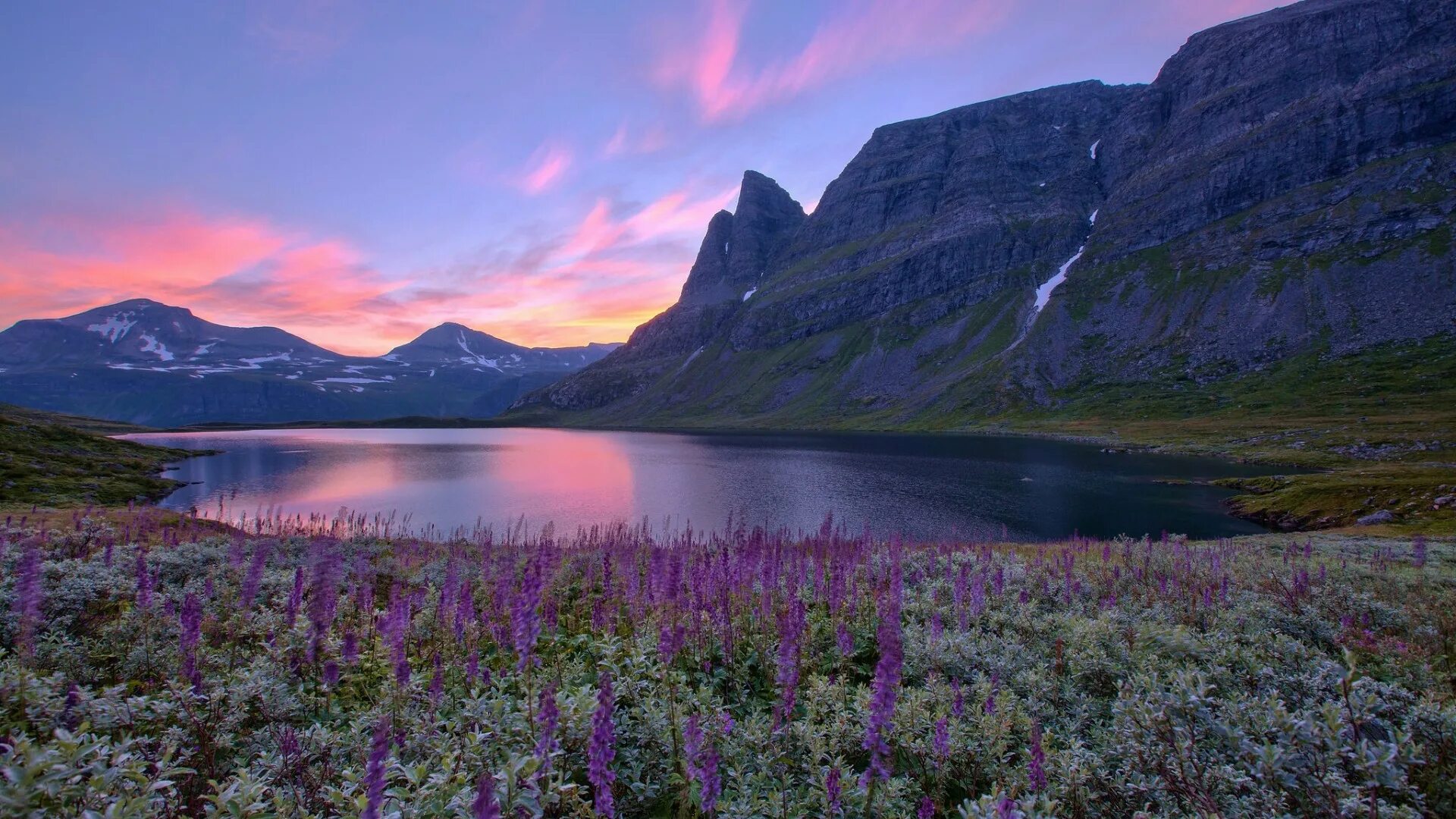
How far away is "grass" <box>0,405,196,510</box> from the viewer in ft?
125

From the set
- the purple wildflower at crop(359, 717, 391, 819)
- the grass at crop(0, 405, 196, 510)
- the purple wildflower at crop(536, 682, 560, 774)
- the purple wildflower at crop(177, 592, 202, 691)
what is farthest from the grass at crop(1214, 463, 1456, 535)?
the grass at crop(0, 405, 196, 510)

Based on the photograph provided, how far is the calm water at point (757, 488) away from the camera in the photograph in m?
45.2

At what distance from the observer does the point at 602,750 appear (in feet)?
12.8

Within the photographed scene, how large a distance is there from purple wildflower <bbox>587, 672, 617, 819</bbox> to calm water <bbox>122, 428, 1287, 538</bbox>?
30738 mm

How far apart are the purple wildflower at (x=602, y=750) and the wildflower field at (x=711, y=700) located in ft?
0.08

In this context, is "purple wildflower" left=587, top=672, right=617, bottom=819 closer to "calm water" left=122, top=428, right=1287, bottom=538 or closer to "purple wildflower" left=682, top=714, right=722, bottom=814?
"purple wildflower" left=682, top=714, right=722, bottom=814

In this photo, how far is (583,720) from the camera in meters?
5.63

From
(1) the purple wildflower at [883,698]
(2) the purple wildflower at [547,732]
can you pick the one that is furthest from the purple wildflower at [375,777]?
(1) the purple wildflower at [883,698]

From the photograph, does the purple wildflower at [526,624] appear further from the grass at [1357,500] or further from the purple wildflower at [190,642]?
the grass at [1357,500]

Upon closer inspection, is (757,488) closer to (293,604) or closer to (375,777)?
(293,604)

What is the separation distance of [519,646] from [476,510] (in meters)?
46.7

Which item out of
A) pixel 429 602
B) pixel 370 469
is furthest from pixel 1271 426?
pixel 370 469

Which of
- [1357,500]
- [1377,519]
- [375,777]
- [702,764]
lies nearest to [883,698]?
[702,764]

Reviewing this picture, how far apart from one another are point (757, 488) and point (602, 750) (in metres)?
57.1
